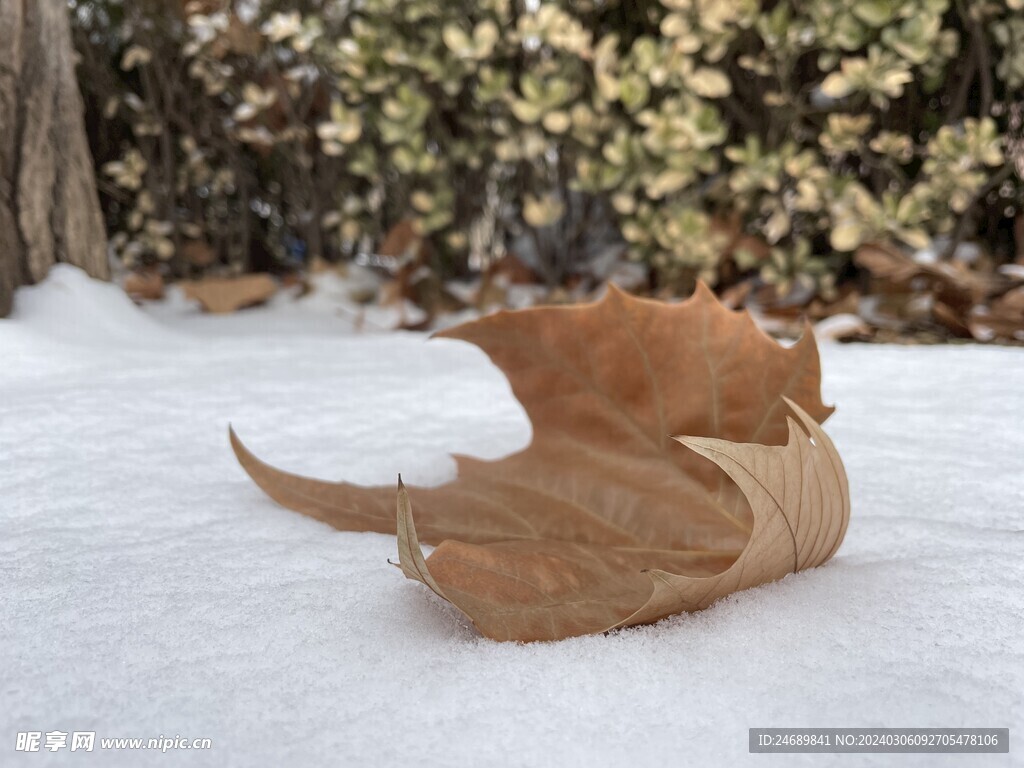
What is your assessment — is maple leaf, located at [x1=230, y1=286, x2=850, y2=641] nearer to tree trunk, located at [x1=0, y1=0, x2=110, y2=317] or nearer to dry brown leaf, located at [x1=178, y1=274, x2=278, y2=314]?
tree trunk, located at [x1=0, y1=0, x2=110, y2=317]

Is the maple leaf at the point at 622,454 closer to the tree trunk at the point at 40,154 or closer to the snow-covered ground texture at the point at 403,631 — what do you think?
the snow-covered ground texture at the point at 403,631

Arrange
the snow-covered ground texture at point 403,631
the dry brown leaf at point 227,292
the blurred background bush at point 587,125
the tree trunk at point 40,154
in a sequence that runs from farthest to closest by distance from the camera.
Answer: the dry brown leaf at point 227,292
the blurred background bush at point 587,125
the tree trunk at point 40,154
the snow-covered ground texture at point 403,631

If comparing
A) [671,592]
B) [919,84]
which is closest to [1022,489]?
[671,592]

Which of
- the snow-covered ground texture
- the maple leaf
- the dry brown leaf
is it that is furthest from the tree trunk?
the maple leaf

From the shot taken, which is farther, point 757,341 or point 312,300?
point 312,300

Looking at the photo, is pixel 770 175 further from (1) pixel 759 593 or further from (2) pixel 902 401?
(1) pixel 759 593

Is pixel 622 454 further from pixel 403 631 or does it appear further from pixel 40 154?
pixel 40 154

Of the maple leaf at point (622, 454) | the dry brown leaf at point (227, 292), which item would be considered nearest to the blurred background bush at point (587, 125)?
the dry brown leaf at point (227, 292)
